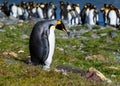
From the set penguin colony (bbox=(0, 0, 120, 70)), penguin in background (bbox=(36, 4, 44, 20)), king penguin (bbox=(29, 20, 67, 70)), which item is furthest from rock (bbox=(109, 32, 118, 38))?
penguin in background (bbox=(36, 4, 44, 20))

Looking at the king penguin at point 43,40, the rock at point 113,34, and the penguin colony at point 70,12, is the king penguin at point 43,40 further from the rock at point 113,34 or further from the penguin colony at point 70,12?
the penguin colony at point 70,12

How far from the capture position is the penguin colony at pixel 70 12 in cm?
4206

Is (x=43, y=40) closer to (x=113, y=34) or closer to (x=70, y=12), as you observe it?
(x=113, y=34)

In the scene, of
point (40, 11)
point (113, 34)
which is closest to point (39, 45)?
point (113, 34)

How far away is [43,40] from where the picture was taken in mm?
12031

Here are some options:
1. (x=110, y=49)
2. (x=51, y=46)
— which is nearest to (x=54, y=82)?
(x=51, y=46)

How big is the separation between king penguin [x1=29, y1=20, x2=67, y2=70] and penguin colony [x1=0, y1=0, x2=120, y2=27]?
28513 millimetres

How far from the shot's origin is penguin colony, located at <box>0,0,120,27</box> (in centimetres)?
4206

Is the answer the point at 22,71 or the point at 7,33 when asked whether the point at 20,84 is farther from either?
the point at 7,33

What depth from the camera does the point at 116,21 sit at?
→ 4241 centimetres

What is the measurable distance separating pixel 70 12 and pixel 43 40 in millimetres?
36230

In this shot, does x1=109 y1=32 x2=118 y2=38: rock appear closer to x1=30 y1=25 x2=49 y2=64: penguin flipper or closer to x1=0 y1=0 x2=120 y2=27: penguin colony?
x1=0 y1=0 x2=120 y2=27: penguin colony

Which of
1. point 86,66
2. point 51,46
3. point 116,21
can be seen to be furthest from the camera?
point 116,21

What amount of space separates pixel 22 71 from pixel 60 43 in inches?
599
